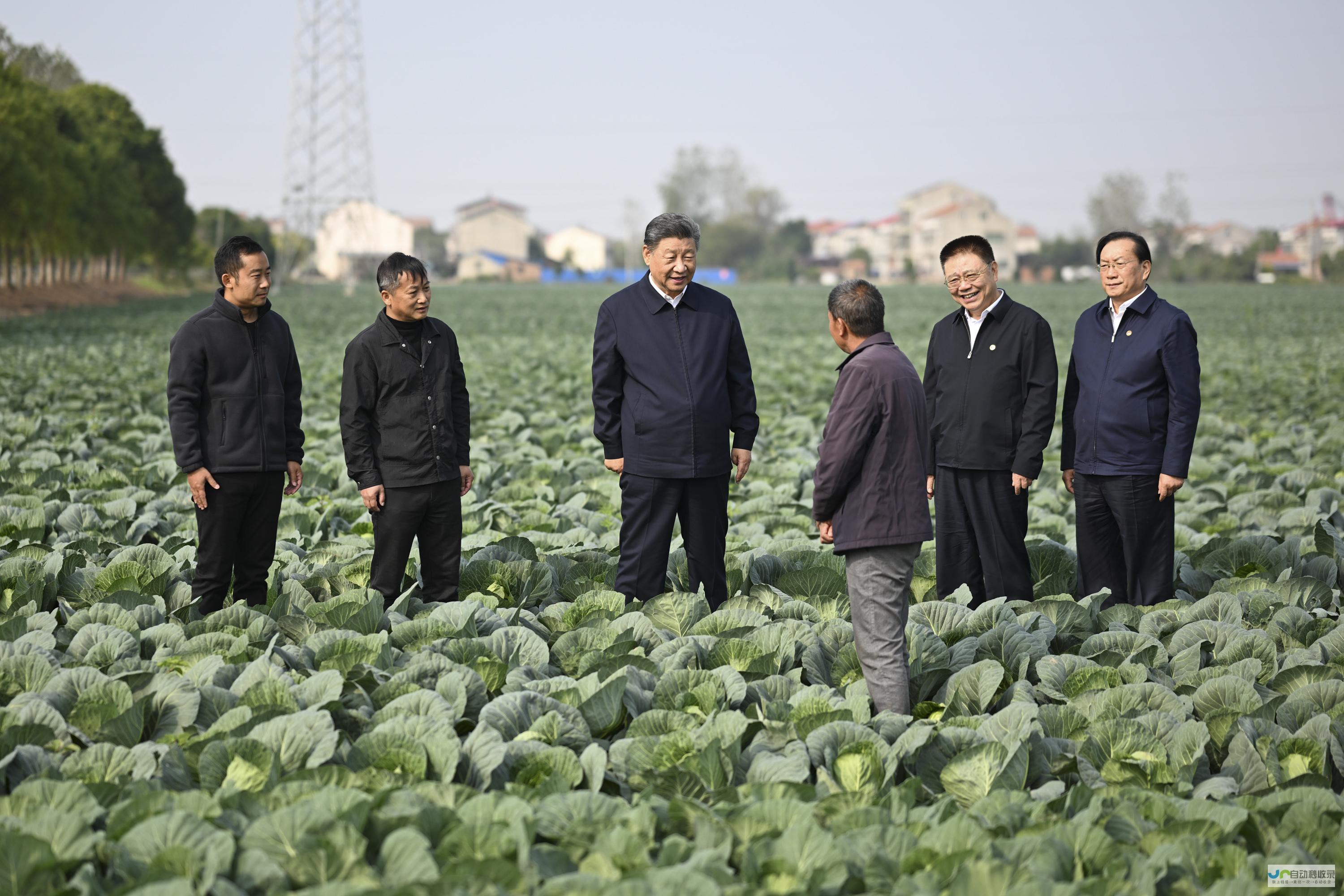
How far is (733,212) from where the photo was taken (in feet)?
389

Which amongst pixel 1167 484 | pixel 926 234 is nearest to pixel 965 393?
pixel 1167 484

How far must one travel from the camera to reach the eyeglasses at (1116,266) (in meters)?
4.23

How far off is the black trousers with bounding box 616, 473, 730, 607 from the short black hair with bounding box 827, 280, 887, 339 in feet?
3.87

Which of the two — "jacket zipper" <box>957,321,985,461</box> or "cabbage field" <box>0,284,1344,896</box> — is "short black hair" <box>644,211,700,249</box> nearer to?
"jacket zipper" <box>957,321,985,461</box>

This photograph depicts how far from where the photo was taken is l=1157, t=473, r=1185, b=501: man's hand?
4223 mm

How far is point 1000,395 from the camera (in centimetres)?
430

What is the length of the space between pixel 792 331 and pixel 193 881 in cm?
2508

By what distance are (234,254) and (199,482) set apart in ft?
2.78

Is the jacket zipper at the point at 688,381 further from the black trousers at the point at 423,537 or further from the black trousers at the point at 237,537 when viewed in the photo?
the black trousers at the point at 237,537

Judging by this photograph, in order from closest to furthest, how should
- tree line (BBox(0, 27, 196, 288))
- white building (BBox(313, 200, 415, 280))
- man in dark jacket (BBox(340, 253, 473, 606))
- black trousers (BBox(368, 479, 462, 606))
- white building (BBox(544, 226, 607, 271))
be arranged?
man in dark jacket (BBox(340, 253, 473, 606))
black trousers (BBox(368, 479, 462, 606))
tree line (BBox(0, 27, 196, 288))
white building (BBox(313, 200, 415, 280))
white building (BBox(544, 226, 607, 271))

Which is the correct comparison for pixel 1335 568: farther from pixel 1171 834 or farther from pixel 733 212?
pixel 733 212

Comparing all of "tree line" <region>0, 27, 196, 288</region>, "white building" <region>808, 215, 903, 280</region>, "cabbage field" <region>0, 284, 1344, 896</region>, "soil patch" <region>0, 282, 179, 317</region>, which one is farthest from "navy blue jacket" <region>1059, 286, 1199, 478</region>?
"white building" <region>808, 215, 903, 280</region>

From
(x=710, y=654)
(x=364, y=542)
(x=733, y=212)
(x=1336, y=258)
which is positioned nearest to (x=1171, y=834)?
(x=710, y=654)

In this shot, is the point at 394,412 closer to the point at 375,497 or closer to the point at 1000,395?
the point at 375,497
